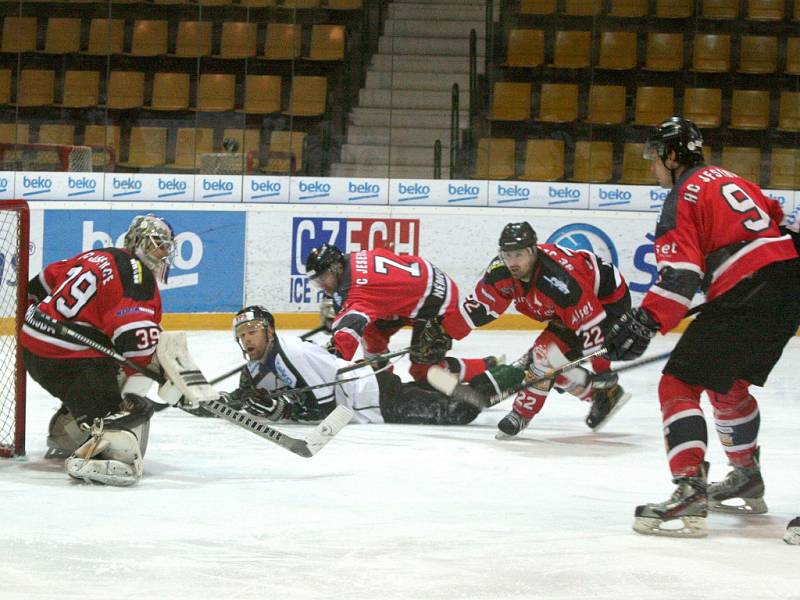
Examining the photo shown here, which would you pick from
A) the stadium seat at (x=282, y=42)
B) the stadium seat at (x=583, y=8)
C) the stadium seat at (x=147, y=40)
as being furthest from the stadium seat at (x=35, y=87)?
the stadium seat at (x=583, y=8)

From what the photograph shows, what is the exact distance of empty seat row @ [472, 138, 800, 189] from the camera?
370 inches

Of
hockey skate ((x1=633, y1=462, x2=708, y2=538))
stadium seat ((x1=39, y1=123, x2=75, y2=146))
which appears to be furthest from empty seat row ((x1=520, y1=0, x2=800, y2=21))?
hockey skate ((x1=633, y1=462, x2=708, y2=538))

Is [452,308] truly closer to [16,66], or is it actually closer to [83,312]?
[83,312]

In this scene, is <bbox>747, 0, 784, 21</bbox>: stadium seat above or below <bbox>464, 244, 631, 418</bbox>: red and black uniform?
above

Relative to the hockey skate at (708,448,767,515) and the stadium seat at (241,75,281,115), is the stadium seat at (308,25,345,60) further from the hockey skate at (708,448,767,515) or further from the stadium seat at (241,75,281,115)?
the hockey skate at (708,448,767,515)

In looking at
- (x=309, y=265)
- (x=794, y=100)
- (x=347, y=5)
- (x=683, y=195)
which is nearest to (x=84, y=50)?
(x=347, y=5)

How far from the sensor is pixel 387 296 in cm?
578

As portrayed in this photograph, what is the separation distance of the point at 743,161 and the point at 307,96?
3367mm

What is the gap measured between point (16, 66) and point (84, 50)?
20.5 inches

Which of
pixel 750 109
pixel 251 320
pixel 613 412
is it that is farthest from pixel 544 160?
pixel 251 320

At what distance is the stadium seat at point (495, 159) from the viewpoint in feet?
30.6

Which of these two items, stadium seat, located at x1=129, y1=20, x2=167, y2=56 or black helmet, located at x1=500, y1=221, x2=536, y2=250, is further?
stadium seat, located at x1=129, y1=20, x2=167, y2=56

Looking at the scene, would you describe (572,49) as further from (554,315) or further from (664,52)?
(554,315)

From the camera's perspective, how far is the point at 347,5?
9922mm
